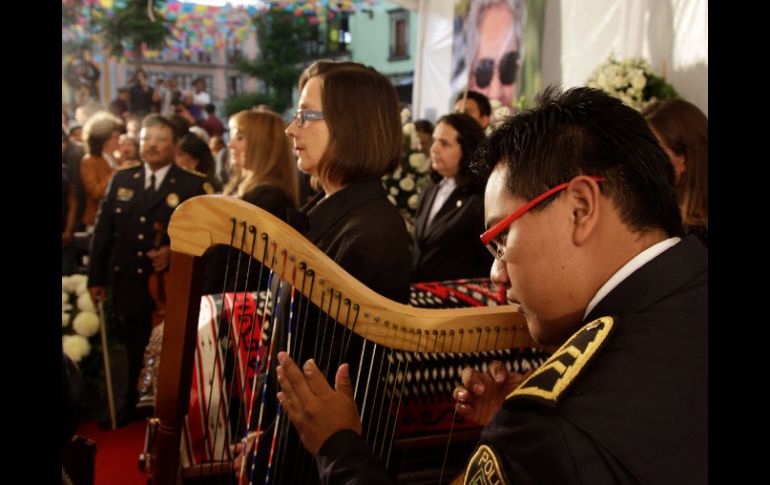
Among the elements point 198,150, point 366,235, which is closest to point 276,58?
point 198,150

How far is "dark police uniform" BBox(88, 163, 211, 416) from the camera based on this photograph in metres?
3.86

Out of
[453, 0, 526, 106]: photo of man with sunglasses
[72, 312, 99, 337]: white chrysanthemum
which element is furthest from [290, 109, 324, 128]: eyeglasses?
[453, 0, 526, 106]: photo of man with sunglasses

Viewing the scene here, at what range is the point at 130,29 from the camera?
1288 centimetres

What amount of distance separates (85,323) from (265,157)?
59.4 inches

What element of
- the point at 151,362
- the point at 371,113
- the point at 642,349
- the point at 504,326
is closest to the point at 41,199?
the point at 642,349

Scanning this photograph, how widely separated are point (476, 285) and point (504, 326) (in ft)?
4.55

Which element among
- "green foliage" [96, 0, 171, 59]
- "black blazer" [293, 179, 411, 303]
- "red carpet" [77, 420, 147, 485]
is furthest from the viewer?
"green foliage" [96, 0, 171, 59]

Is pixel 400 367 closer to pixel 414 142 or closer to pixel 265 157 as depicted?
pixel 265 157

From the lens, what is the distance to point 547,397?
0.81 m

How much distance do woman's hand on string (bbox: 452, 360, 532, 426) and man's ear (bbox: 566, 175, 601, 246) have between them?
0.50m

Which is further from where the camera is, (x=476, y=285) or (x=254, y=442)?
(x=476, y=285)

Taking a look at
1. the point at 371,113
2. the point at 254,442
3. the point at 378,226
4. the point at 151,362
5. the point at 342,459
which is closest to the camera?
the point at 342,459

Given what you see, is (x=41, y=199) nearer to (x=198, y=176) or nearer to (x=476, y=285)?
(x=476, y=285)

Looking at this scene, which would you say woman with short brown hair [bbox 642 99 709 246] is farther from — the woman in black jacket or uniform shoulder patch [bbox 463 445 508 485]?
uniform shoulder patch [bbox 463 445 508 485]
